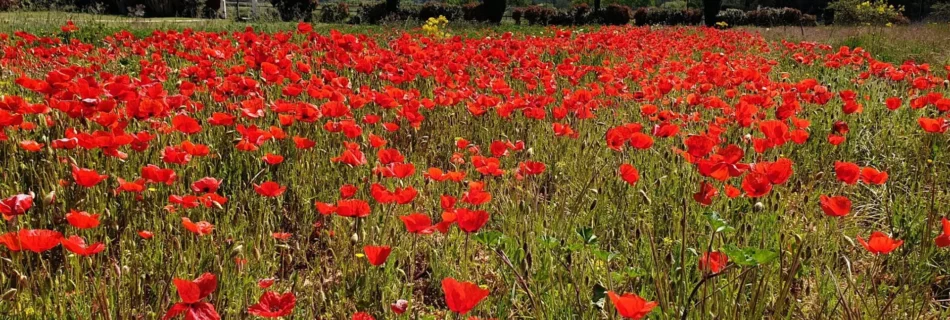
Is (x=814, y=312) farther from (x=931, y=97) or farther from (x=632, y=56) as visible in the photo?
(x=632, y=56)

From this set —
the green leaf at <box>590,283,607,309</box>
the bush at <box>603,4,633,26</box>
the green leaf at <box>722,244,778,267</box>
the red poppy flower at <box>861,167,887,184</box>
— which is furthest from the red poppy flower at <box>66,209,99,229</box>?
the bush at <box>603,4,633,26</box>

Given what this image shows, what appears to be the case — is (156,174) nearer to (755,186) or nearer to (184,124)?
(184,124)

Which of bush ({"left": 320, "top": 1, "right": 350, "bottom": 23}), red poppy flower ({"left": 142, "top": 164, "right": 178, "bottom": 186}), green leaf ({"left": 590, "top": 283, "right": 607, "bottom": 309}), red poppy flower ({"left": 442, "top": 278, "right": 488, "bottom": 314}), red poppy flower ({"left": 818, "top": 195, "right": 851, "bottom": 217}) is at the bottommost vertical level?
green leaf ({"left": 590, "top": 283, "right": 607, "bottom": 309})

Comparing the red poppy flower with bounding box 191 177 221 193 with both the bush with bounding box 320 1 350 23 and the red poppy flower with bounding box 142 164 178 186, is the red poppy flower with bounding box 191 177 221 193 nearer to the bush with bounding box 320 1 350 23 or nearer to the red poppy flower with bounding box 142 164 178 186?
the red poppy flower with bounding box 142 164 178 186

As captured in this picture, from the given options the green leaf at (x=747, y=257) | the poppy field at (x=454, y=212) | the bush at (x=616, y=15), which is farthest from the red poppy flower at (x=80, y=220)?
the bush at (x=616, y=15)

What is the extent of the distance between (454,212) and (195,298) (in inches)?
24.5

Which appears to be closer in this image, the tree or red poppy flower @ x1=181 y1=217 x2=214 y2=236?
red poppy flower @ x1=181 y1=217 x2=214 y2=236

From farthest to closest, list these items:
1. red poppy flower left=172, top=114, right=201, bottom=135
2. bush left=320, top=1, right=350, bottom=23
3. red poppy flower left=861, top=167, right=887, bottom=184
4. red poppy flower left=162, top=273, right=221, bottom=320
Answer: bush left=320, top=1, right=350, bottom=23 → red poppy flower left=172, top=114, right=201, bottom=135 → red poppy flower left=861, top=167, right=887, bottom=184 → red poppy flower left=162, top=273, right=221, bottom=320

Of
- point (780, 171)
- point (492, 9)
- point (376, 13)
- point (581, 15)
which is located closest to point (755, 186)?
point (780, 171)

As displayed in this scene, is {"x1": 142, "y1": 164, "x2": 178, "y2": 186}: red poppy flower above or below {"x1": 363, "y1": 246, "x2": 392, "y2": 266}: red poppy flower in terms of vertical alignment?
above

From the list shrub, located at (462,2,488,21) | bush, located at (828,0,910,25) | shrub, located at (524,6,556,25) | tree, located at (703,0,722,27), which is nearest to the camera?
bush, located at (828,0,910,25)

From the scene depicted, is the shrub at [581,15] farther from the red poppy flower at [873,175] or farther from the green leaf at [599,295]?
the green leaf at [599,295]

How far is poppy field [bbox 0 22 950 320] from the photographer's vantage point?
5.60ft

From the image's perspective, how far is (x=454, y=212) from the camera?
1619 millimetres
